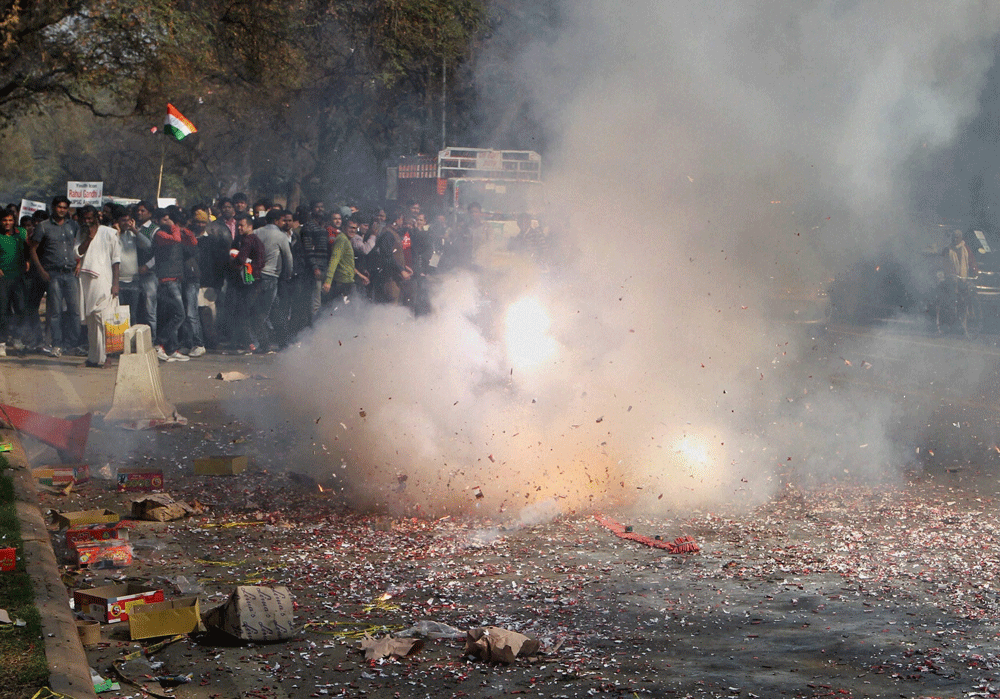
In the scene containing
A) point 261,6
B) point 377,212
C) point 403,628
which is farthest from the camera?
point 377,212

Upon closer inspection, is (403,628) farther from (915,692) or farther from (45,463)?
(45,463)

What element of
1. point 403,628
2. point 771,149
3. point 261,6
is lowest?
point 403,628

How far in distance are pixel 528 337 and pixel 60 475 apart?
345 cm

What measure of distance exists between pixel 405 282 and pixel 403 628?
8.67 m

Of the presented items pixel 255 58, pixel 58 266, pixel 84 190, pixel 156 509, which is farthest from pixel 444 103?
pixel 84 190

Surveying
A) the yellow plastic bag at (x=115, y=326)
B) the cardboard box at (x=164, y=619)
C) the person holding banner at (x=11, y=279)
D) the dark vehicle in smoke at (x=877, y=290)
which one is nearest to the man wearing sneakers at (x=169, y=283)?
the yellow plastic bag at (x=115, y=326)

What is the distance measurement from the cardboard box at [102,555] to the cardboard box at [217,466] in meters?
2.00

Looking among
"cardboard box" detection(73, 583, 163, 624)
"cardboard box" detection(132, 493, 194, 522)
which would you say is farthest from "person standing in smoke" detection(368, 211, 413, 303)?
"cardboard box" detection(73, 583, 163, 624)

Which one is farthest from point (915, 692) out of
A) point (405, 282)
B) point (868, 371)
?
point (405, 282)

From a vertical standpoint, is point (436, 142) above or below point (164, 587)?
above

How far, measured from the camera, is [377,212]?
46.5 feet

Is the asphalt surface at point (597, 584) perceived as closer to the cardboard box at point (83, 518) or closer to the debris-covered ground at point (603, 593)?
the debris-covered ground at point (603, 593)

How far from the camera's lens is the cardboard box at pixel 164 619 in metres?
4.43

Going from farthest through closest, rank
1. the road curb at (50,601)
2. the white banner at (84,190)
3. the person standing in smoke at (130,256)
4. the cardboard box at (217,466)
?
the white banner at (84,190)
the person standing in smoke at (130,256)
the cardboard box at (217,466)
the road curb at (50,601)
